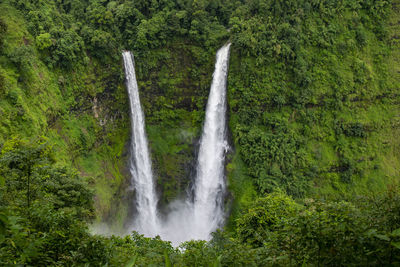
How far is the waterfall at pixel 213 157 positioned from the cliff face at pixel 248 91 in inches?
33.7

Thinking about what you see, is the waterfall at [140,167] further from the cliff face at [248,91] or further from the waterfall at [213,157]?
the waterfall at [213,157]

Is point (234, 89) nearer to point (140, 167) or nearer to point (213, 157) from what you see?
point (213, 157)

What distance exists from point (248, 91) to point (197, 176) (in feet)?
28.0

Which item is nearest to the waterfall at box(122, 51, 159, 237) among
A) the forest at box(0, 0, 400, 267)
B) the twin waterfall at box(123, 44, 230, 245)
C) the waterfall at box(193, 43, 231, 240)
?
the twin waterfall at box(123, 44, 230, 245)

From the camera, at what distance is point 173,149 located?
24.1 m

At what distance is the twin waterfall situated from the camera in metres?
21.9

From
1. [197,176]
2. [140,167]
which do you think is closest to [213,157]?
[197,176]

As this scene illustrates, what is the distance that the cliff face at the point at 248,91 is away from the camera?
67.6ft

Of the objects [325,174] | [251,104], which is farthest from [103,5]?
[325,174]

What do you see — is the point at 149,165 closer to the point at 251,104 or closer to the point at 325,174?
the point at 251,104

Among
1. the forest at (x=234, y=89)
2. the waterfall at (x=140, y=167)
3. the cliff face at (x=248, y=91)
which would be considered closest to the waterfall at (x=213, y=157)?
the forest at (x=234, y=89)

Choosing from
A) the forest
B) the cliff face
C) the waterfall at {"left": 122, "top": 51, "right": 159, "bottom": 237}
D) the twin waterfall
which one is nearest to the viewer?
the forest

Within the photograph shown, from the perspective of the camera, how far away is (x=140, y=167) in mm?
22562

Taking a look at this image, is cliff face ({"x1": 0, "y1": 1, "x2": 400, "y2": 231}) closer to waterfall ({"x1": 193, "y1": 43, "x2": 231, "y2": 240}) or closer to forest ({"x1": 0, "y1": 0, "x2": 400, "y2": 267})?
forest ({"x1": 0, "y1": 0, "x2": 400, "y2": 267})
